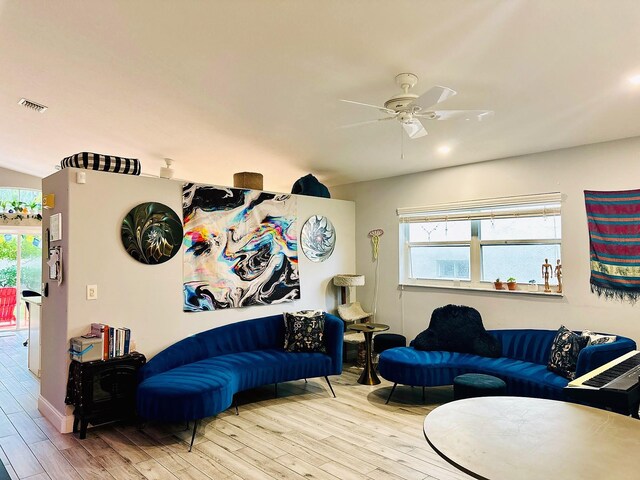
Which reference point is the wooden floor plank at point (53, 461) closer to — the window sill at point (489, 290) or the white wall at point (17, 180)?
the window sill at point (489, 290)

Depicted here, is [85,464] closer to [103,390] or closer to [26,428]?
[103,390]

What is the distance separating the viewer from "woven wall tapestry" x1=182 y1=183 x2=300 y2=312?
4098 millimetres

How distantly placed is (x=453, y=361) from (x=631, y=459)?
2.45m

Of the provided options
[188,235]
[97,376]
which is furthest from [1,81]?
[97,376]

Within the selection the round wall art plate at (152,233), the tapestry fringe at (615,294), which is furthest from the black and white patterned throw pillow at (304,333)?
the tapestry fringe at (615,294)

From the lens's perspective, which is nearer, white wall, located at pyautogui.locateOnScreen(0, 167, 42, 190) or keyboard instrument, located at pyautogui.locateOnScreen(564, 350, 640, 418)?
keyboard instrument, located at pyautogui.locateOnScreen(564, 350, 640, 418)

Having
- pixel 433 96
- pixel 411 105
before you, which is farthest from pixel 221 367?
pixel 433 96

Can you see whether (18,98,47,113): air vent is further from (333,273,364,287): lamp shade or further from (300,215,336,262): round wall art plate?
(333,273,364,287): lamp shade

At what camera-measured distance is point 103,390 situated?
10.9 feet

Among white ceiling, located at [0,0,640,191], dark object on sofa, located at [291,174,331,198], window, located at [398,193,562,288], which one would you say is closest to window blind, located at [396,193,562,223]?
window, located at [398,193,562,288]

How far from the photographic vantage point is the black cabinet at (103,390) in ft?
10.6

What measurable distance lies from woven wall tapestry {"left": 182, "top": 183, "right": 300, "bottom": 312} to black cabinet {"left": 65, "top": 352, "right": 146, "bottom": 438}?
31.0 inches

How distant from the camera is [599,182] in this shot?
152 inches

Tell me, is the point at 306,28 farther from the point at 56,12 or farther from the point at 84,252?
the point at 84,252
